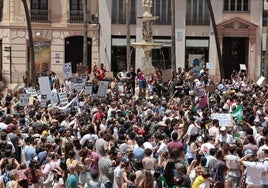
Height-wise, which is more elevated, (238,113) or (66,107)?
(66,107)

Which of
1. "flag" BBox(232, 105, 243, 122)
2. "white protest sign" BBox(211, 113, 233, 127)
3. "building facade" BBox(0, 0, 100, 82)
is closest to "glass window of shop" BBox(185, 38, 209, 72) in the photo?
"building facade" BBox(0, 0, 100, 82)

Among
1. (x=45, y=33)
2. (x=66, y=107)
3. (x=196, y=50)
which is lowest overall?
(x=66, y=107)

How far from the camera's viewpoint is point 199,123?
Result: 20.4m

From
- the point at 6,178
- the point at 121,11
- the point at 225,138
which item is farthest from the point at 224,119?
the point at 121,11

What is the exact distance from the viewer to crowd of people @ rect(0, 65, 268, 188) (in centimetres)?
1435

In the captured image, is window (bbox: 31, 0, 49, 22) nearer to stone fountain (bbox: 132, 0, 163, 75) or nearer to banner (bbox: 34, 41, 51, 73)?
banner (bbox: 34, 41, 51, 73)

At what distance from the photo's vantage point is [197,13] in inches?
1930

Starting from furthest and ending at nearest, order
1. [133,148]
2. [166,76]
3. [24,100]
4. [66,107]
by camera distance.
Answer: [166,76] → [24,100] → [66,107] → [133,148]

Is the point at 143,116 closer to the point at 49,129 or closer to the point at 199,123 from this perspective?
the point at 199,123

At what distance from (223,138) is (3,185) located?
6462 mm

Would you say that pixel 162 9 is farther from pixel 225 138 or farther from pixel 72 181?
pixel 72 181

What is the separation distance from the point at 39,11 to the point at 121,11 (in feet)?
18.4

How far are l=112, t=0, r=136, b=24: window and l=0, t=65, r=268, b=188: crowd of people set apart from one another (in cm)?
2480

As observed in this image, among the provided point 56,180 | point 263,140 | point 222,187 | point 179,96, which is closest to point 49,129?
point 56,180
